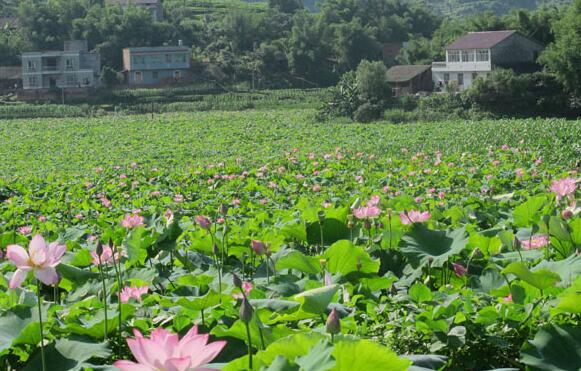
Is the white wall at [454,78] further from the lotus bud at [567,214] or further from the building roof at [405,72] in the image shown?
the lotus bud at [567,214]

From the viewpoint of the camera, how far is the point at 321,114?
116 feet

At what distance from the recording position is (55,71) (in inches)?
2153

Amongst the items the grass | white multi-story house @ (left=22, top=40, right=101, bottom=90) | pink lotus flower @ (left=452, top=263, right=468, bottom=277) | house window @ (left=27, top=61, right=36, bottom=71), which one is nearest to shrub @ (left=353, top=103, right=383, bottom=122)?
the grass

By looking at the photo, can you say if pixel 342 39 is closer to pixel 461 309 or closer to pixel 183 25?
pixel 183 25

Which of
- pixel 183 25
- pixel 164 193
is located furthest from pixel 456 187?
pixel 183 25

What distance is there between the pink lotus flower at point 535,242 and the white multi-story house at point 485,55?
3485 centimetres

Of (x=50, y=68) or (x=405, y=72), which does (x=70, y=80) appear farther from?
(x=405, y=72)

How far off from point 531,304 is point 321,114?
33.4 meters

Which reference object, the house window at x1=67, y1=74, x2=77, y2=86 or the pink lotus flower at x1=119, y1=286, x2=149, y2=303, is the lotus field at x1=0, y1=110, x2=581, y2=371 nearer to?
the pink lotus flower at x1=119, y1=286, x2=149, y2=303

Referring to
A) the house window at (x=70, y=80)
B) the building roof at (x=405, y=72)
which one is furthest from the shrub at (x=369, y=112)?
the house window at (x=70, y=80)

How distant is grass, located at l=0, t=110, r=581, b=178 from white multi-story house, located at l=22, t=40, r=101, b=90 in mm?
18935

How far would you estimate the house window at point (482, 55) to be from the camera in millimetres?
38938

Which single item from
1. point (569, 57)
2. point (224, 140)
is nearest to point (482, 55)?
point (569, 57)

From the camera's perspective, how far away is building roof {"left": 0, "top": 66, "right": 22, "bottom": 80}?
5566 centimetres
